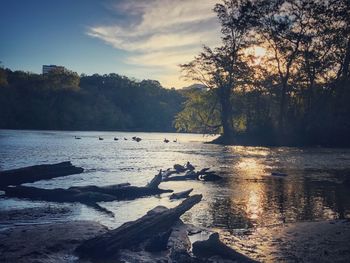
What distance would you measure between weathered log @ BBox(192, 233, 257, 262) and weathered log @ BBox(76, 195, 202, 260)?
1529 mm

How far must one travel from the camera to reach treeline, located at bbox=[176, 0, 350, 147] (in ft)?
214

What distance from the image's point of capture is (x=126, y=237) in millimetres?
9633

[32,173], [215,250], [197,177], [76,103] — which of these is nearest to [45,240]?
[215,250]

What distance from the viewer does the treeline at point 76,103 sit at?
14350 cm

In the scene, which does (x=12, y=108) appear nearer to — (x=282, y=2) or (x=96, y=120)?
(x=96, y=120)

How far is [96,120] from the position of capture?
17312cm

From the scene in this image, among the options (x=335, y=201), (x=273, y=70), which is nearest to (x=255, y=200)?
(x=335, y=201)

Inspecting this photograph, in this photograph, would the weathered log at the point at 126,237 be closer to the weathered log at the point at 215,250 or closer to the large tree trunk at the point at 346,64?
the weathered log at the point at 215,250

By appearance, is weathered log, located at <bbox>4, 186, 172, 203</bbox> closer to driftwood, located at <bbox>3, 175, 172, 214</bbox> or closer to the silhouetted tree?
driftwood, located at <bbox>3, 175, 172, 214</bbox>

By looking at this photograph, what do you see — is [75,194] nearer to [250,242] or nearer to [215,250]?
[250,242]

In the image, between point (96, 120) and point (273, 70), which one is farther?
point (96, 120)

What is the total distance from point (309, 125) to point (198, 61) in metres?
25.9

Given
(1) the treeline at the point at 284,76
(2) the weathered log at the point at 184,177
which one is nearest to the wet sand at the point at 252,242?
(2) the weathered log at the point at 184,177

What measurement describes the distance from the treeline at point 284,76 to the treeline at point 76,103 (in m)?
56.5
